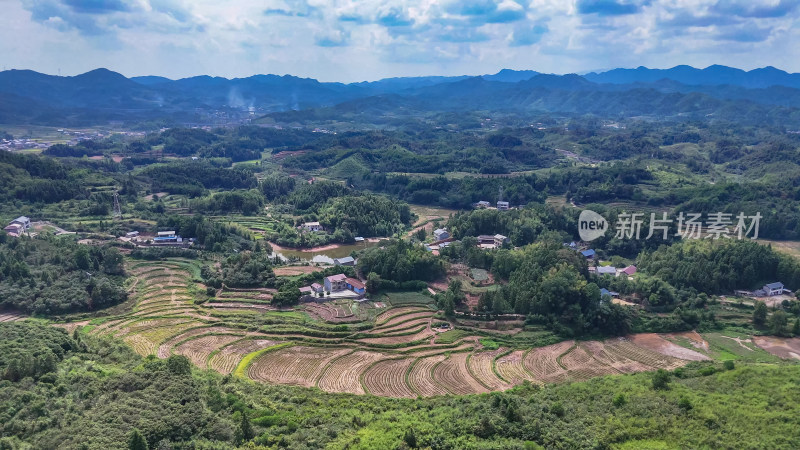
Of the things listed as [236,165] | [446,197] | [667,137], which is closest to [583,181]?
[446,197]

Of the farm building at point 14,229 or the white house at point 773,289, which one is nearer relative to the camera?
the white house at point 773,289

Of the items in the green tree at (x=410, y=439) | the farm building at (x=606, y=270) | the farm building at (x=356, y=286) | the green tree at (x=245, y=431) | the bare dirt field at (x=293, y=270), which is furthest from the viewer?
the farm building at (x=606, y=270)

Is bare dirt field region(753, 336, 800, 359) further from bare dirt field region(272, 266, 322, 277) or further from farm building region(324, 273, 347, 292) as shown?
bare dirt field region(272, 266, 322, 277)

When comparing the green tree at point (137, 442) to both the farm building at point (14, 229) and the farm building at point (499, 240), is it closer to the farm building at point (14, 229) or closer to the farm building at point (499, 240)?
the farm building at point (499, 240)

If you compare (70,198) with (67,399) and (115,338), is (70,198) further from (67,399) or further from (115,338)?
(67,399)

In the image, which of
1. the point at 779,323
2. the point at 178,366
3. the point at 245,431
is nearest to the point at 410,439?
the point at 245,431

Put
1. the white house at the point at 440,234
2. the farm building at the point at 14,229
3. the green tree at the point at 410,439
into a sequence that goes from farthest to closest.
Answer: the white house at the point at 440,234
the farm building at the point at 14,229
the green tree at the point at 410,439

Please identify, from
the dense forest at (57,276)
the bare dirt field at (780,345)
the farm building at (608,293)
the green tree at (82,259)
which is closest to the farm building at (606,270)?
the farm building at (608,293)
